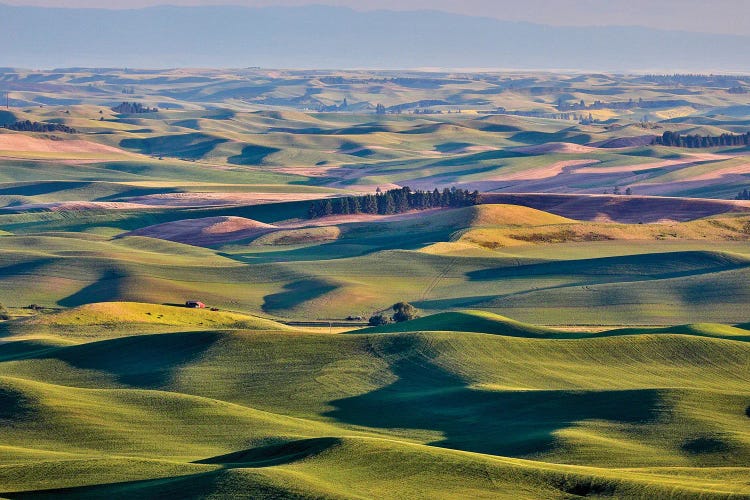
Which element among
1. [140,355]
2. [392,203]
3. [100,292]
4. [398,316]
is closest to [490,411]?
[140,355]

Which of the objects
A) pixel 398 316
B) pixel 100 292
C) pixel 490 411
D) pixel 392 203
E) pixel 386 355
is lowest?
pixel 392 203

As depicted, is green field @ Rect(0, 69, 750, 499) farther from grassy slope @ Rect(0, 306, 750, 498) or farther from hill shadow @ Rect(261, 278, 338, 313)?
hill shadow @ Rect(261, 278, 338, 313)

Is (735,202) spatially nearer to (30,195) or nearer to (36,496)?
(30,195)

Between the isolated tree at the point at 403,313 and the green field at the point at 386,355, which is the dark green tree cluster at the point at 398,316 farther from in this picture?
the green field at the point at 386,355

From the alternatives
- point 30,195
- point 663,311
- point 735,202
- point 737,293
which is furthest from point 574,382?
point 30,195

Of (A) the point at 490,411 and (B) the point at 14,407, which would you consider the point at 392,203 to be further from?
(B) the point at 14,407

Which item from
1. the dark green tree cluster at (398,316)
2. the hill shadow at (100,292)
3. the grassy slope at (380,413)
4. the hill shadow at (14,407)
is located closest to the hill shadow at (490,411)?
the grassy slope at (380,413)
